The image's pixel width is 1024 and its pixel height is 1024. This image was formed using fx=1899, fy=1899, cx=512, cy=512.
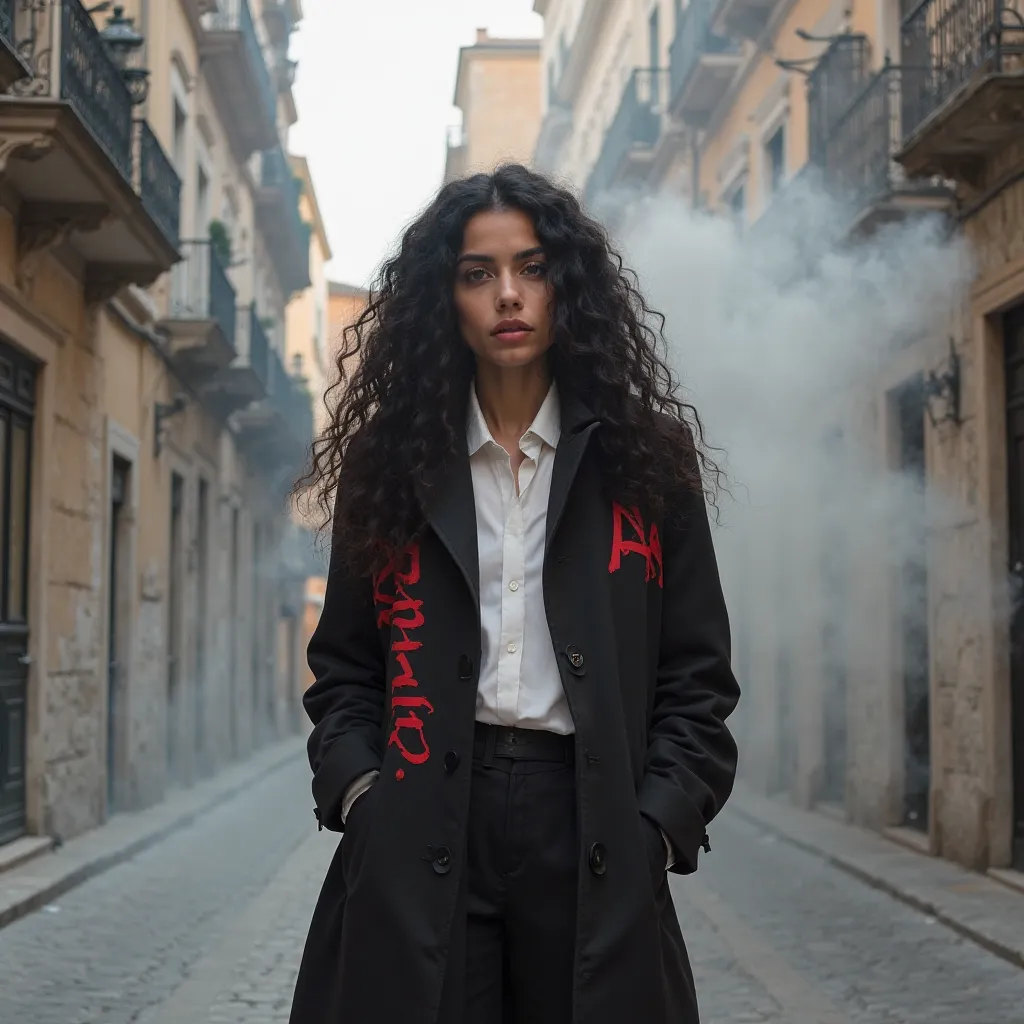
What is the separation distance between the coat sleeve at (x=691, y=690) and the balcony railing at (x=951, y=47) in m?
6.81

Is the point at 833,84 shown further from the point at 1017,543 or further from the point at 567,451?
the point at 567,451

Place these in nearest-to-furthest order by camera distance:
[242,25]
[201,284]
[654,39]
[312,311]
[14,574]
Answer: [14,574] → [201,284] → [242,25] → [654,39] → [312,311]

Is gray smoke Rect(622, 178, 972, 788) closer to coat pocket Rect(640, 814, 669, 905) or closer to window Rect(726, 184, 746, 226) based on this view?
window Rect(726, 184, 746, 226)

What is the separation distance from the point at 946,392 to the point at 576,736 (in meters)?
8.57

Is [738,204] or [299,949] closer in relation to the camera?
[299,949]

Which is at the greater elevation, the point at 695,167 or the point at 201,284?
the point at 695,167

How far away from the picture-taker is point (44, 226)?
1043cm

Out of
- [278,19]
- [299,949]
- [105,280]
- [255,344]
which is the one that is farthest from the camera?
[278,19]

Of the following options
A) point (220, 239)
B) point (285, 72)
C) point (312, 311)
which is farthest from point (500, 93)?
point (220, 239)

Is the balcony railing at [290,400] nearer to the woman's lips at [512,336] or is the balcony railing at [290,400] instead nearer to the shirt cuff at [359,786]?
the woman's lips at [512,336]

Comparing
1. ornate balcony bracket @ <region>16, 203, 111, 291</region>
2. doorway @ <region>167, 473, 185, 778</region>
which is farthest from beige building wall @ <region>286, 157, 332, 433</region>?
ornate balcony bracket @ <region>16, 203, 111, 291</region>

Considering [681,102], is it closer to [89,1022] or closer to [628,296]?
[89,1022]

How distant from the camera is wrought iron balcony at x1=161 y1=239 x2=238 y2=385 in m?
15.5

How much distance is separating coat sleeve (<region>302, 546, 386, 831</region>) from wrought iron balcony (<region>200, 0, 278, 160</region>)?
16.6 m
